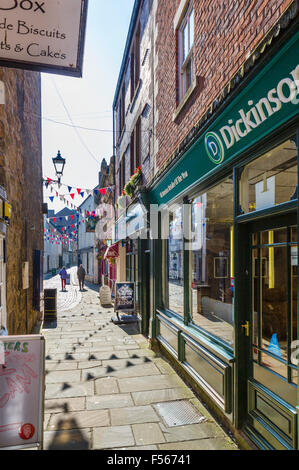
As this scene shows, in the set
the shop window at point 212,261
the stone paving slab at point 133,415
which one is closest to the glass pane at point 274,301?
the shop window at point 212,261

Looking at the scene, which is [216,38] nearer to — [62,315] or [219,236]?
[219,236]

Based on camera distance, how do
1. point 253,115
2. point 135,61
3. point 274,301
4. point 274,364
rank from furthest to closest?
point 135,61
point 274,301
point 274,364
point 253,115

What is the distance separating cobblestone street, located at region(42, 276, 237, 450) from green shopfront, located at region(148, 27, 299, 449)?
39 cm

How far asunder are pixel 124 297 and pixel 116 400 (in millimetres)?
5359

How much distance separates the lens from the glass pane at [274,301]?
331cm

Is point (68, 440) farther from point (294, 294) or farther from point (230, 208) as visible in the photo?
point (230, 208)

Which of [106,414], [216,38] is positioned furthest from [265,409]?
[216,38]

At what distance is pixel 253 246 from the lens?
3.82 meters

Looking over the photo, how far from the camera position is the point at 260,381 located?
3.54 m

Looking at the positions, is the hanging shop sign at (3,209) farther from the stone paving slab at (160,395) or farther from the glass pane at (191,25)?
the glass pane at (191,25)

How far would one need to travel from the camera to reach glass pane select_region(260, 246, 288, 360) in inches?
130

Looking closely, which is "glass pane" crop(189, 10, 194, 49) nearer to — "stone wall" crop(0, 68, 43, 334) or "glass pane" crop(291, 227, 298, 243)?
"stone wall" crop(0, 68, 43, 334)

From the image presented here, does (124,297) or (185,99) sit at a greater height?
(185,99)

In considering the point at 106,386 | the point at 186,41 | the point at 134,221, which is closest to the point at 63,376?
the point at 106,386
